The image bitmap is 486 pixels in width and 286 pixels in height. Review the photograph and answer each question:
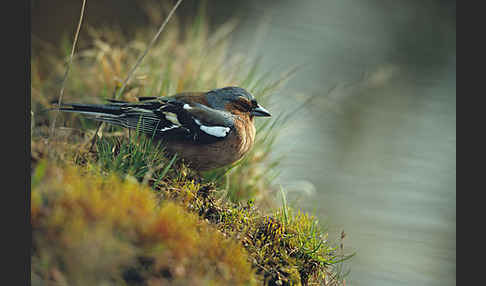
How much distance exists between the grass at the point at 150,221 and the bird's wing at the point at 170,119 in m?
0.14

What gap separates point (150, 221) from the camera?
3043mm

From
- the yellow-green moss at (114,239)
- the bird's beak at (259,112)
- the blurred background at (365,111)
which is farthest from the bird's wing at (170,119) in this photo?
the blurred background at (365,111)

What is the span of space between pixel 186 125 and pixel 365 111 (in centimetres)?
683

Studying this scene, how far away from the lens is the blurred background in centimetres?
688

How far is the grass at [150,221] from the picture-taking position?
2805 millimetres

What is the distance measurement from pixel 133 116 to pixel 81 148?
1.66 ft

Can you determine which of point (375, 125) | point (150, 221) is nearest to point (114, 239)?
point (150, 221)

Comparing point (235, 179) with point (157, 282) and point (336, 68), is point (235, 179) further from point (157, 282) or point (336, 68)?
point (336, 68)

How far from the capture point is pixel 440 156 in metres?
9.02

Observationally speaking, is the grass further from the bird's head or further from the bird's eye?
the bird's eye

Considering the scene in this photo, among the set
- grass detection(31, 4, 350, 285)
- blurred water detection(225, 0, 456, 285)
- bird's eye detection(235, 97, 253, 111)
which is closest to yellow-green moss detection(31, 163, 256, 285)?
grass detection(31, 4, 350, 285)

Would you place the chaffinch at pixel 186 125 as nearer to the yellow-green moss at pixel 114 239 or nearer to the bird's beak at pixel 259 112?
the bird's beak at pixel 259 112

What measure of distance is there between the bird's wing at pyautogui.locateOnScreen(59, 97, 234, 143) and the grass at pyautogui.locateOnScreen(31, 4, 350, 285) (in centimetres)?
14

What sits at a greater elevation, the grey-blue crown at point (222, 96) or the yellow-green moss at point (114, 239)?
the grey-blue crown at point (222, 96)
